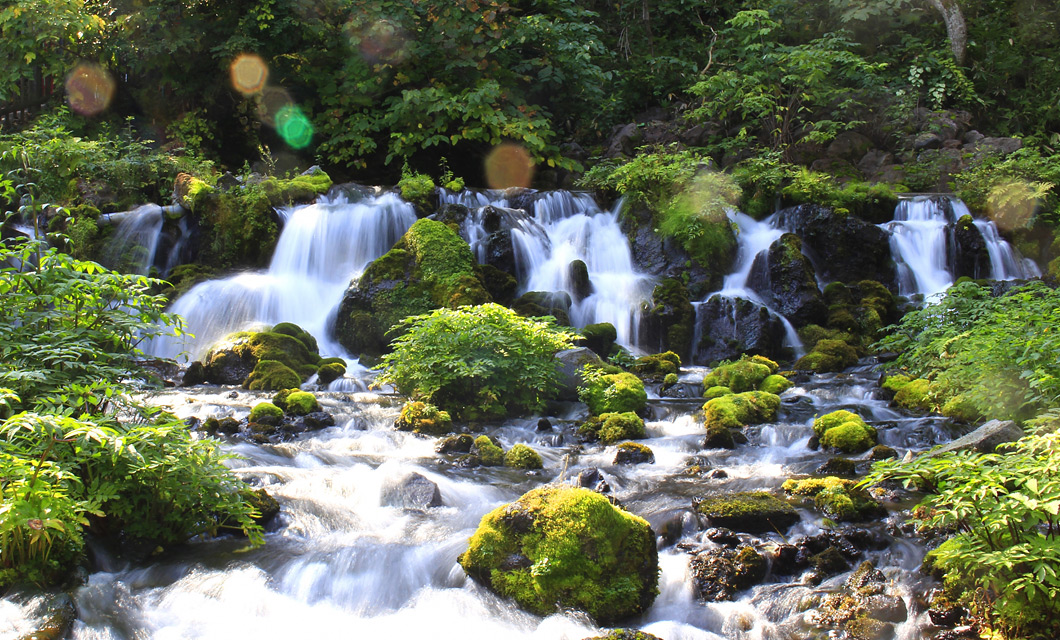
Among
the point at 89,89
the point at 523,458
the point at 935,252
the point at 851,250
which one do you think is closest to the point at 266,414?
the point at 523,458

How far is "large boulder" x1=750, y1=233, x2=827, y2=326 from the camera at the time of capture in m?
13.3

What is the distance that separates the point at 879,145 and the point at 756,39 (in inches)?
175

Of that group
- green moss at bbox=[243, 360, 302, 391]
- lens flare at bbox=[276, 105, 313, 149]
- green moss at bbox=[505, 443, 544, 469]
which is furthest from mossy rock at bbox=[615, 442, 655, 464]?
lens flare at bbox=[276, 105, 313, 149]

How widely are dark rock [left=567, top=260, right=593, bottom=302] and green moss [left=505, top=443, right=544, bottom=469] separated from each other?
6.76 metres

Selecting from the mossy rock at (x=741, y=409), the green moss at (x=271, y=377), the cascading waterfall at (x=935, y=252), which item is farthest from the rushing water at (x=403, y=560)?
the cascading waterfall at (x=935, y=252)

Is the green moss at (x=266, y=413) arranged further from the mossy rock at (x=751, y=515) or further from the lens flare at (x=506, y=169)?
the lens flare at (x=506, y=169)

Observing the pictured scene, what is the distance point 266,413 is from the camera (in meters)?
8.25

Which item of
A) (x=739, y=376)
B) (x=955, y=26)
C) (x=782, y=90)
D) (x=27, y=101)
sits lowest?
(x=739, y=376)

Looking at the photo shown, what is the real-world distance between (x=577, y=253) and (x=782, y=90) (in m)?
8.45

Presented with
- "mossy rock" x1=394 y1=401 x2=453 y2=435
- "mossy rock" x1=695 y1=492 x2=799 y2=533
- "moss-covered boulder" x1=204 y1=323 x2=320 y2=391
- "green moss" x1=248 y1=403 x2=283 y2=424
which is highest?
"moss-covered boulder" x1=204 y1=323 x2=320 y2=391

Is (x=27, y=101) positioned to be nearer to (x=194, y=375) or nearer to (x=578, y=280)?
(x=194, y=375)

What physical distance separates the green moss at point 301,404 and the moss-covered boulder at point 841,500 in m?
5.40

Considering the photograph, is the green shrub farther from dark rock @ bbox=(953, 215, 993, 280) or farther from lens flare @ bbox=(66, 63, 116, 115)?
lens flare @ bbox=(66, 63, 116, 115)

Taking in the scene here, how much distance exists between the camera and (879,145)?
19.5m
